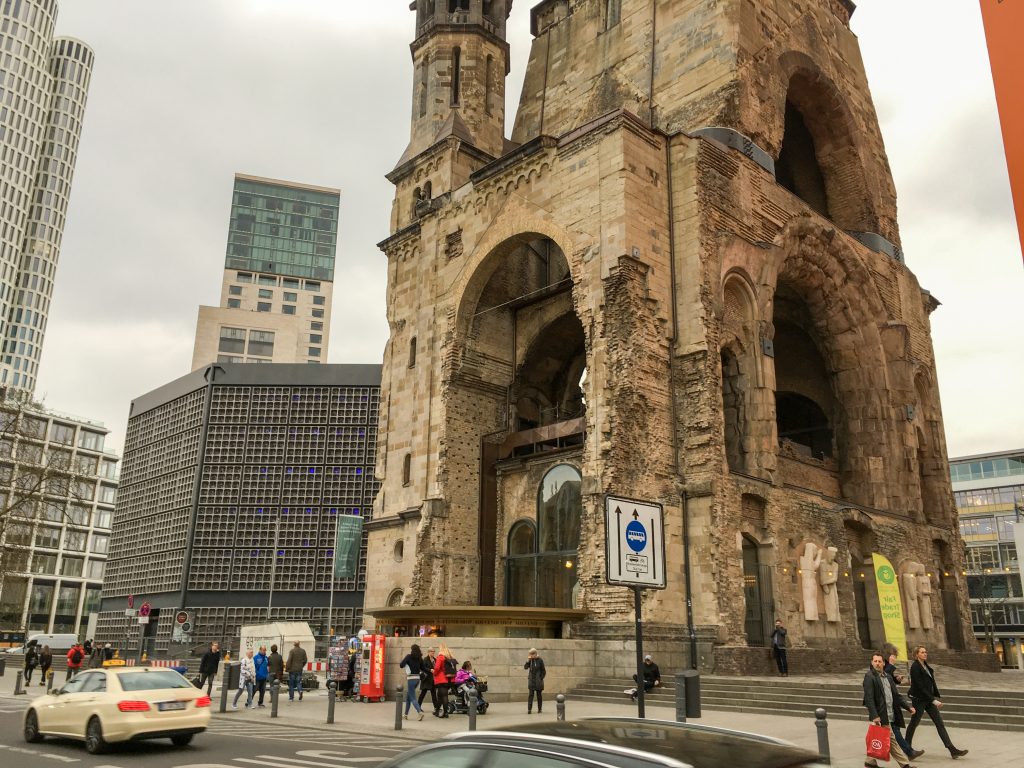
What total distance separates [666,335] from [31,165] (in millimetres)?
111455

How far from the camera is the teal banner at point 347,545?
35031mm

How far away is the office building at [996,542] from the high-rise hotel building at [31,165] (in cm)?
10588

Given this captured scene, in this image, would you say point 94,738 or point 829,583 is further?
point 829,583

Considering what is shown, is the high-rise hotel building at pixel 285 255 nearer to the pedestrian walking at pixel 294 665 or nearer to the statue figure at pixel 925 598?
the statue figure at pixel 925 598

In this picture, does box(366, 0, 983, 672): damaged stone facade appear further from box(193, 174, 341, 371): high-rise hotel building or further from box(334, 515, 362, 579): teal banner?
box(193, 174, 341, 371): high-rise hotel building

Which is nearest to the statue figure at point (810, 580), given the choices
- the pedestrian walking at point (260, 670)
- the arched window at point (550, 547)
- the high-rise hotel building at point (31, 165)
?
the arched window at point (550, 547)

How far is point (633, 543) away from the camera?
35.5ft

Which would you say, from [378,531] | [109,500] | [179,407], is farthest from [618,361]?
[109,500]

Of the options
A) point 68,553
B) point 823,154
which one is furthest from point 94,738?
point 68,553

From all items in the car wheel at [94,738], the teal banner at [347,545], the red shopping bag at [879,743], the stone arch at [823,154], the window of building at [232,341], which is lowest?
the car wheel at [94,738]

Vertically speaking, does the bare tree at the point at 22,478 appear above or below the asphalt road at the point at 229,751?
above

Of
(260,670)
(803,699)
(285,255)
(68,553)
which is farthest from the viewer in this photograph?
(285,255)

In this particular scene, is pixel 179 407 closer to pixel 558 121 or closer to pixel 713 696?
pixel 558 121

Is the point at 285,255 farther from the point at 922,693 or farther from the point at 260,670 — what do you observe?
the point at 922,693
